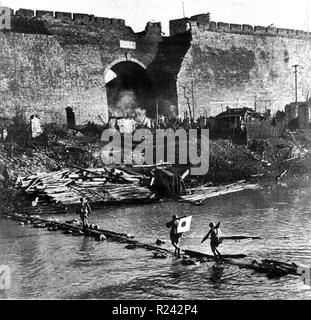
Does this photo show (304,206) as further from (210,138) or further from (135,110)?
(135,110)

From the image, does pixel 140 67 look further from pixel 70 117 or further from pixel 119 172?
pixel 119 172

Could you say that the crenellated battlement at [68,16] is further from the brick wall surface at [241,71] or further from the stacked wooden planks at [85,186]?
the stacked wooden planks at [85,186]

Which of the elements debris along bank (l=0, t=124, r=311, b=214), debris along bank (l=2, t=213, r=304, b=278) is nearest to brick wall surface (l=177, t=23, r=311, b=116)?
debris along bank (l=0, t=124, r=311, b=214)

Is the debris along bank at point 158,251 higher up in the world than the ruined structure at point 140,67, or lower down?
lower down

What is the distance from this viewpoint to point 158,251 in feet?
Answer: 36.3

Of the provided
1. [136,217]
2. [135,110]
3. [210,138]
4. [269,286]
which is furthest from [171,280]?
[135,110]

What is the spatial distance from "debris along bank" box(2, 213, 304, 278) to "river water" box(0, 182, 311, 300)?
17 centimetres

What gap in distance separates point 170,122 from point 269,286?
19.6 meters

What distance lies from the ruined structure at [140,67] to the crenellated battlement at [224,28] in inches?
2.7

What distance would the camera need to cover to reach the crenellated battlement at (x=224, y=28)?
31.2 meters

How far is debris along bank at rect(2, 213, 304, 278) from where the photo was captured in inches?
360
